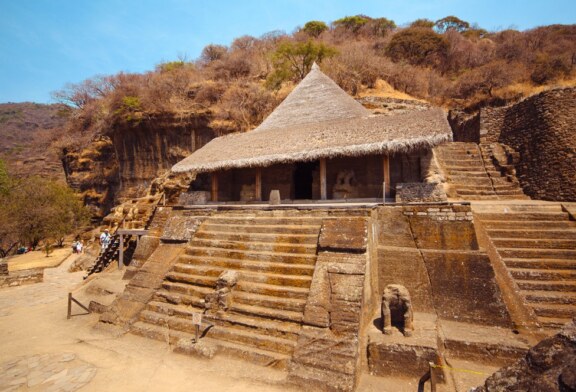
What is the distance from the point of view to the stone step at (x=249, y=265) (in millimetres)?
5793

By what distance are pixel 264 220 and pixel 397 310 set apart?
3745mm

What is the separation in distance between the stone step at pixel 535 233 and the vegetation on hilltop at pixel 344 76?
648 inches

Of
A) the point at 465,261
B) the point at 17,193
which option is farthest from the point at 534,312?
the point at 17,193

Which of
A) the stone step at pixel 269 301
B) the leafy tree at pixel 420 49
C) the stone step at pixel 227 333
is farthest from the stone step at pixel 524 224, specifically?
the leafy tree at pixel 420 49

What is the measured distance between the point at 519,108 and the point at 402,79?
481 inches

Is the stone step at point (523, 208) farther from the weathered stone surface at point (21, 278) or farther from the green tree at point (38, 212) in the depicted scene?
the green tree at point (38, 212)

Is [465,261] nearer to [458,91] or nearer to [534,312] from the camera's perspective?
[534,312]

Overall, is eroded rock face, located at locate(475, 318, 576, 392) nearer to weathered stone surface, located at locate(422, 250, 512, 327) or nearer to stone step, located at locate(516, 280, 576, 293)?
weathered stone surface, located at locate(422, 250, 512, 327)

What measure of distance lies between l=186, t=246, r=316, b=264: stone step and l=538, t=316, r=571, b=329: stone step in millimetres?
3890

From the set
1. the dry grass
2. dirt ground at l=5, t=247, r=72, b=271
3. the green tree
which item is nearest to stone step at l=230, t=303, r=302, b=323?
dirt ground at l=5, t=247, r=72, b=271

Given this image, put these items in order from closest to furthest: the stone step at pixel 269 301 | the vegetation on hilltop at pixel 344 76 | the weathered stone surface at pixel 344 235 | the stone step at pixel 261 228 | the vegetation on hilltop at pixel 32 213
A: 1. the stone step at pixel 269 301
2. the weathered stone surface at pixel 344 235
3. the stone step at pixel 261 228
4. the vegetation on hilltop at pixel 32 213
5. the vegetation on hilltop at pixel 344 76

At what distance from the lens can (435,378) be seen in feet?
12.4

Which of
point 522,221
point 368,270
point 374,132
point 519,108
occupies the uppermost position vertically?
point 519,108

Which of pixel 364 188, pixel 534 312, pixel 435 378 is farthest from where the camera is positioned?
pixel 364 188
